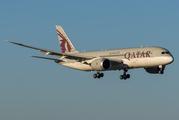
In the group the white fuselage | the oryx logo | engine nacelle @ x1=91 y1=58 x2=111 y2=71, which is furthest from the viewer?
the oryx logo

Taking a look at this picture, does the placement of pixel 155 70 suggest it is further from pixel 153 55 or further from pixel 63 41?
pixel 63 41

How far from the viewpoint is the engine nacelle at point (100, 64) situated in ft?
224

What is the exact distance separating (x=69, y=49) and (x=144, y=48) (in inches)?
761

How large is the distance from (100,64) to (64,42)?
58.4 feet

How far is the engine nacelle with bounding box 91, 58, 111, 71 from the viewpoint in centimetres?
6831

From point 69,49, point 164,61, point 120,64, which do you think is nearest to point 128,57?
point 120,64

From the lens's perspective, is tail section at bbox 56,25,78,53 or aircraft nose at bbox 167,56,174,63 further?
tail section at bbox 56,25,78,53

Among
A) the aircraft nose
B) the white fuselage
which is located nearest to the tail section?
the white fuselage

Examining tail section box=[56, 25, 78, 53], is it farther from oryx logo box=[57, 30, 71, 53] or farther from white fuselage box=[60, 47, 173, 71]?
white fuselage box=[60, 47, 173, 71]

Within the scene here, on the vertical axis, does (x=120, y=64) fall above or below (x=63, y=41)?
below

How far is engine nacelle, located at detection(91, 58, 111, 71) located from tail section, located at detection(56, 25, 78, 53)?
45.3ft

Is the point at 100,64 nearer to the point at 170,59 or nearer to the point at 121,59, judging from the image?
the point at 121,59

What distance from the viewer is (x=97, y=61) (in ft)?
226

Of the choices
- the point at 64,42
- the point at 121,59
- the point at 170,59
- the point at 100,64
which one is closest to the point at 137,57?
the point at 121,59
